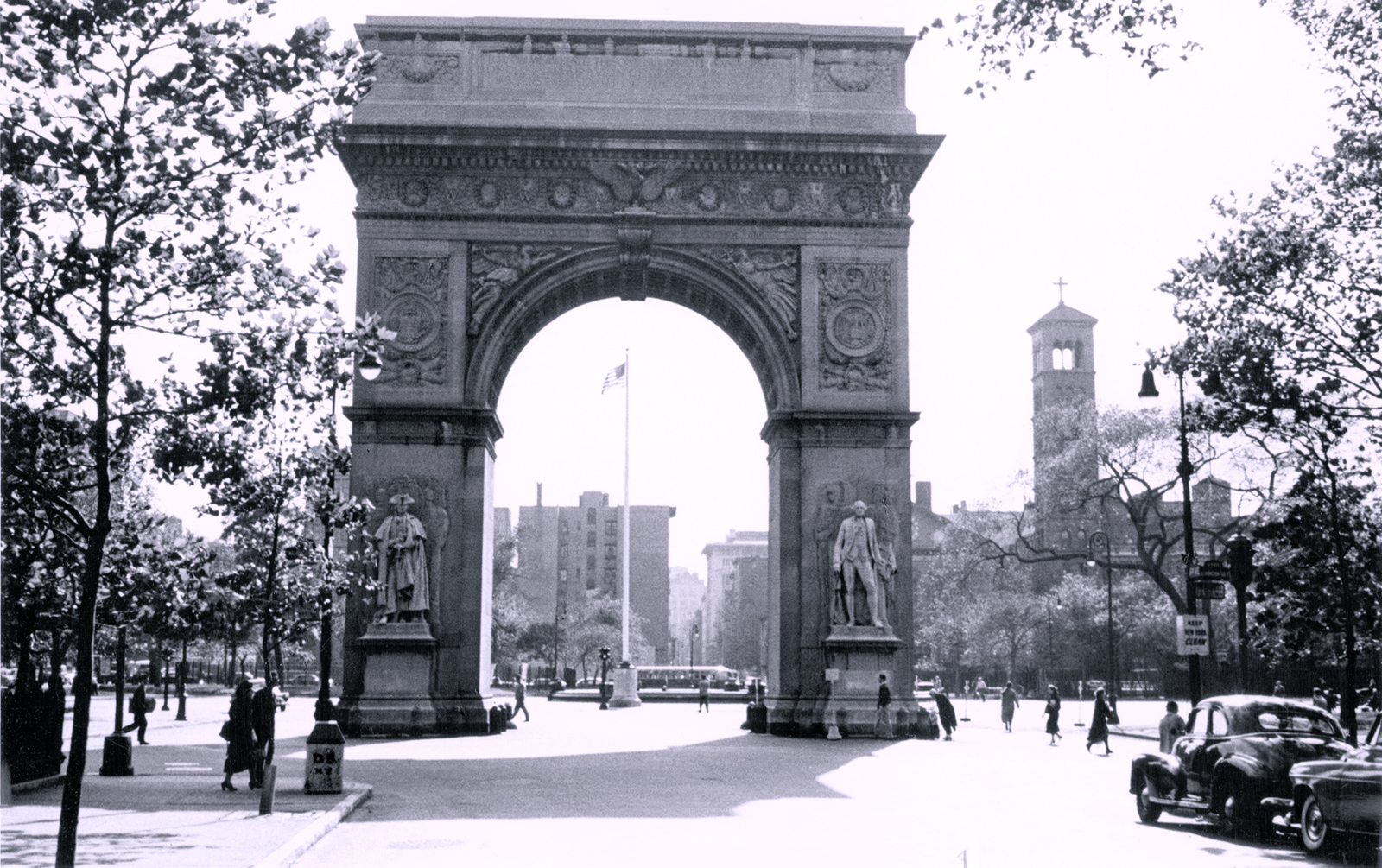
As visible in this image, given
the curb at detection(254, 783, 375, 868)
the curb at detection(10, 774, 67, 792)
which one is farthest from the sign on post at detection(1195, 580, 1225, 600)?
the curb at detection(10, 774, 67, 792)

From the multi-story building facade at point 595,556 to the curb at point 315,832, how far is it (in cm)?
12153

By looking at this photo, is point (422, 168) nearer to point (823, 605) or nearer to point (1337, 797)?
point (823, 605)

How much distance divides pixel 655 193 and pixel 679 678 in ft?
198

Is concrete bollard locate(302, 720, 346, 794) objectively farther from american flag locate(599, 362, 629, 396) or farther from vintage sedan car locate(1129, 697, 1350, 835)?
american flag locate(599, 362, 629, 396)

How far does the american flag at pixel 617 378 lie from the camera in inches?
2211

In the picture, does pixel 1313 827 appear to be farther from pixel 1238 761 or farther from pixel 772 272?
pixel 772 272

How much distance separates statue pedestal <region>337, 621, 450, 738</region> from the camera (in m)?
31.6

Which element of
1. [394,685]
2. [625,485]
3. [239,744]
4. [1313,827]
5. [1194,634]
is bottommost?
[1313,827]

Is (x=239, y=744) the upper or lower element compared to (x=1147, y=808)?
upper

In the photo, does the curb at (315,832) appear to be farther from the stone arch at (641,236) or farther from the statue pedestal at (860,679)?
the statue pedestal at (860,679)

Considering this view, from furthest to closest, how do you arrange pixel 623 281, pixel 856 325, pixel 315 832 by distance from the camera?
pixel 623 281 < pixel 856 325 < pixel 315 832

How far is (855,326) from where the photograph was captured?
113ft

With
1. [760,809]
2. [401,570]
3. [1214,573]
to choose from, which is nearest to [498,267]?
[401,570]

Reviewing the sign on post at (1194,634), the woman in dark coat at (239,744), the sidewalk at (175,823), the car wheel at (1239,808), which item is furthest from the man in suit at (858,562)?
the car wheel at (1239,808)
